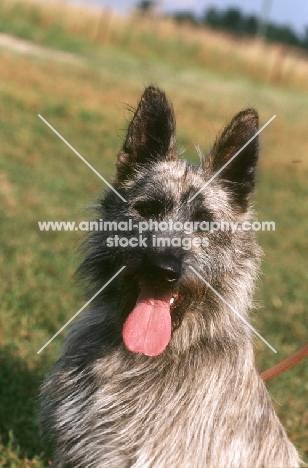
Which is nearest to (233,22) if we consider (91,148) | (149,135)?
(91,148)

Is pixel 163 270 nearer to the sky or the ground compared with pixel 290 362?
nearer to the sky

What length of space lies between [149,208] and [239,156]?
682mm

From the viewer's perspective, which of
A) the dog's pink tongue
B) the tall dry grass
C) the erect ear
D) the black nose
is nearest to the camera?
the black nose

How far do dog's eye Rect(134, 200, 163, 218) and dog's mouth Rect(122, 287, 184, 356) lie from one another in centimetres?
56

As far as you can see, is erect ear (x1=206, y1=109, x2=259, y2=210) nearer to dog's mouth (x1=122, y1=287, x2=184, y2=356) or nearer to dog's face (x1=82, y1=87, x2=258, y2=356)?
dog's face (x1=82, y1=87, x2=258, y2=356)

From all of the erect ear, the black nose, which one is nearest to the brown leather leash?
the erect ear

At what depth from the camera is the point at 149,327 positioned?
3.54m

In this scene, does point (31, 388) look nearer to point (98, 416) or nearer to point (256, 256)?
point (98, 416)

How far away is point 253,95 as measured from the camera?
30.0 meters

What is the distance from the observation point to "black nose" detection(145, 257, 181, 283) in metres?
3.34

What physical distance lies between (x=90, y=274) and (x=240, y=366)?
3.72ft

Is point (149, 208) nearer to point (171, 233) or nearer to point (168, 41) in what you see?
point (171, 233)

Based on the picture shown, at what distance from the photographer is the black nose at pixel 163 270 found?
3.34 meters

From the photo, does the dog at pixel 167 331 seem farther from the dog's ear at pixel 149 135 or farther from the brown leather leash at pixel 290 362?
the brown leather leash at pixel 290 362
